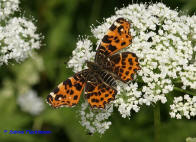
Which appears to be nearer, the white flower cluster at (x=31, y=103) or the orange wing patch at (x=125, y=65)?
the orange wing patch at (x=125, y=65)

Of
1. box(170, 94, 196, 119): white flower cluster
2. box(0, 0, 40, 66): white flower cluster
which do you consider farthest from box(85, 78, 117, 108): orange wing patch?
box(0, 0, 40, 66): white flower cluster

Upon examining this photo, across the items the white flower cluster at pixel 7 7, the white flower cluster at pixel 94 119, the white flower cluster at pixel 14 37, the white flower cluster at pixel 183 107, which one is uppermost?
the white flower cluster at pixel 7 7

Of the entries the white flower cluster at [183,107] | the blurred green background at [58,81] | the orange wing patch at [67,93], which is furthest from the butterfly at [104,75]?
the blurred green background at [58,81]

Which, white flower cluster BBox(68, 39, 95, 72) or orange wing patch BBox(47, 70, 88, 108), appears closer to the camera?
orange wing patch BBox(47, 70, 88, 108)

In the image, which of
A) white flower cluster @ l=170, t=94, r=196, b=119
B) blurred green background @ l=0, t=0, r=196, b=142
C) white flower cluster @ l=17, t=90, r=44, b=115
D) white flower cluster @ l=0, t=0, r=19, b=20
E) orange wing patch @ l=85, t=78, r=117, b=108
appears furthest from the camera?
white flower cluster @ l=17, t=90, r=44, b=115

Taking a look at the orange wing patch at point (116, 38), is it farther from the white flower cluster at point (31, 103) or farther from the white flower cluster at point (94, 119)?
the white flower cluster at point (31, 103)

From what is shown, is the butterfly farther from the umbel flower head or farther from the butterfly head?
the umbel flower head
